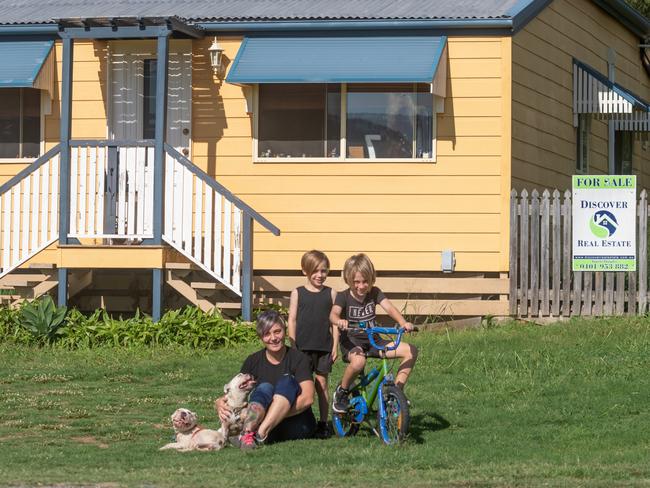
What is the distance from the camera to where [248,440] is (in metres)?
9.62

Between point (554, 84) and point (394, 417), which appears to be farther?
point (554, 84)

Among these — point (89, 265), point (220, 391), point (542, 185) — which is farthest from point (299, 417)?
point (542, 185)

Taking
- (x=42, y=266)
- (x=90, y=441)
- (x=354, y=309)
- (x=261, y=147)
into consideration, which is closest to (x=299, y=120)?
(x=261, y=147)

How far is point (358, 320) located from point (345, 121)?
703 cm

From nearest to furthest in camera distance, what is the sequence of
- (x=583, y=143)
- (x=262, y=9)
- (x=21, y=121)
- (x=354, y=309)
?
(x=354, y=309) < (x=262, y=9) < (x=21, y=121) < (x=583, y=143)

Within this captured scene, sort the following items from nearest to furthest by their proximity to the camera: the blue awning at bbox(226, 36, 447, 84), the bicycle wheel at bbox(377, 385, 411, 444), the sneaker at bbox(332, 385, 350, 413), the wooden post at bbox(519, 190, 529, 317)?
the bicycle wheel at bbox(377, 385, 411, 444), the sneaker at bbox(332, 385, 350, 413), the blue awning at bbox(226, 36, 447, 84), the wooden post at bbox(519, 190, 529, 317)

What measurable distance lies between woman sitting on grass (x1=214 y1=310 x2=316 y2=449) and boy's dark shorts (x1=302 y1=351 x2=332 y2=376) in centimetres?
24

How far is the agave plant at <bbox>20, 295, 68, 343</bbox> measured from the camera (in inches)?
617

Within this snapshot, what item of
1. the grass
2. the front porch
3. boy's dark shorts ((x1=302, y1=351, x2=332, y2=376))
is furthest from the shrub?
boy's dark shorts ((x1=302, y1=351, x2=332, y2=376))

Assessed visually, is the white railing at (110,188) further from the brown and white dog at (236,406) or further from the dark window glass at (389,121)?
the brown and white dog at (236,406)

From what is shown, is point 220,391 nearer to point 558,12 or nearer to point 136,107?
point 136,107

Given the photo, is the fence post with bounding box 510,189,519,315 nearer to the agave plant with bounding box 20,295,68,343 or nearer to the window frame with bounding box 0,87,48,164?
the agave plant with bounding box 20,295,68,343

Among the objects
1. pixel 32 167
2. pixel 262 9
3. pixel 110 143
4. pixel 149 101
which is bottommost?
pixel 32 167

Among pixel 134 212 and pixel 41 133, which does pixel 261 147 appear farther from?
pixel 41 133
